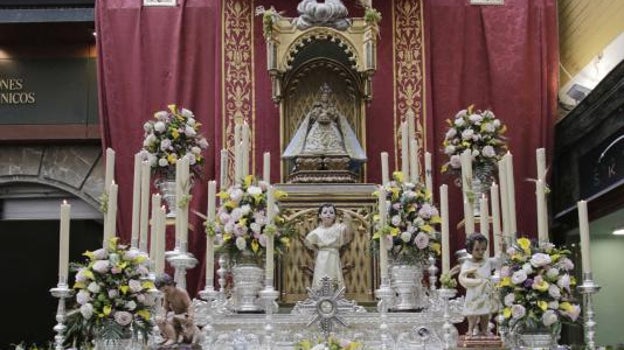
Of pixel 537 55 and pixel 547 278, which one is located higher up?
pixel 537 55

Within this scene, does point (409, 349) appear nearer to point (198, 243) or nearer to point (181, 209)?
point (181, 209)

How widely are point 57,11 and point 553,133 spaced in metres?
6.05

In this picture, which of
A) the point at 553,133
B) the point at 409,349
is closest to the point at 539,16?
the point at 553,133

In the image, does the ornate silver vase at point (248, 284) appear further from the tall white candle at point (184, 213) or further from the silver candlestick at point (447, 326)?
the silver candlestick at point (447, 326)

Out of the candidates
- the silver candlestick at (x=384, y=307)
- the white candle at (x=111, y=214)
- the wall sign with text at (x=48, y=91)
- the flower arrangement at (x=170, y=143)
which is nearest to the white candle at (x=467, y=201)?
the silver candlestick at (x=384, y=307)

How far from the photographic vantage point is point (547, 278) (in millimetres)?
5422

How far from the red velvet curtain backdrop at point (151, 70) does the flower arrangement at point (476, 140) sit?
2.63m

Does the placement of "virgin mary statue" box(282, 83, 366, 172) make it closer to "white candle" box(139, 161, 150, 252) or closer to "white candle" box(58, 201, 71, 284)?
"white candle" box(139, 161, 150, 252)

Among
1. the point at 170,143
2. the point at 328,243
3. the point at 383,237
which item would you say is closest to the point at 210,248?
the point at 328,243

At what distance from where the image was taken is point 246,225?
6.60m

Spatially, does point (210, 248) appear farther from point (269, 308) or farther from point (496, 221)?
point (496, 221)

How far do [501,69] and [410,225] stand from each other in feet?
13.7

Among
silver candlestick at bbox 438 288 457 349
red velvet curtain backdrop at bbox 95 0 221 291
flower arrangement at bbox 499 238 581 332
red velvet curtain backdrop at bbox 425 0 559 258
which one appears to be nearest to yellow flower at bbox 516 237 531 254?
flower arrangement at bbox 499 238 581 332

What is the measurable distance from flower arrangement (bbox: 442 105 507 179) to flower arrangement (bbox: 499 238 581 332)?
3.53 meters
